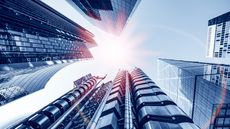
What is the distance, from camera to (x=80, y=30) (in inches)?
4291

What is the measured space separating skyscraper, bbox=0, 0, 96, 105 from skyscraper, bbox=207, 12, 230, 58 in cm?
7396

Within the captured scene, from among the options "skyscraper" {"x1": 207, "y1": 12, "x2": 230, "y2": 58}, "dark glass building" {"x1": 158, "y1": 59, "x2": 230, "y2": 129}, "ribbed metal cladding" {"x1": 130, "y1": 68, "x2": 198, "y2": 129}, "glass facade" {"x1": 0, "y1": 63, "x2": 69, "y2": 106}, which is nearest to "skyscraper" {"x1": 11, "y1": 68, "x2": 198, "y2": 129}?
"ribbed metal cladding" {"x1": 130, "y1": 68, "x2": 198, "y2": 129}

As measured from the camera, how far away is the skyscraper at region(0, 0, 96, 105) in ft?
125

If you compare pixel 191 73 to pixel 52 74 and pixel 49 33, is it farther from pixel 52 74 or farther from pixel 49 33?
pixel 52 74

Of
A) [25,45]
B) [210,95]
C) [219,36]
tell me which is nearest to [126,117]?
[25,45]

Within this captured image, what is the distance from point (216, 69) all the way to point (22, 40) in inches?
2142

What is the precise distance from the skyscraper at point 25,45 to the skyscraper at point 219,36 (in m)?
74.0

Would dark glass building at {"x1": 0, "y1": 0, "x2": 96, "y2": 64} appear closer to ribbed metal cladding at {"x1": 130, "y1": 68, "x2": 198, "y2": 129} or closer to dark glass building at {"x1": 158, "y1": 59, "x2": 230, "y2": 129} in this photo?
ribbed metal cladding at {"x1": 130, "y1": 68, "x2": 198, "y2": 129}

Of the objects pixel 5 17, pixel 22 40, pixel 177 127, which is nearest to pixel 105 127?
pixel 177 127

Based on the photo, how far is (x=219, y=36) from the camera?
104 meters

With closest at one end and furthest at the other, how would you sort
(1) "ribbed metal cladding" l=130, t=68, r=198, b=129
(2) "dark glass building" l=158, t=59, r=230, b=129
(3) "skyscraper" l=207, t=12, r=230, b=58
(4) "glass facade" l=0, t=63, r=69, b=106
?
1. (1) "ribbed metal cladding" l=130, t=68, r=198, b=129
2. (2) "dark glass building" l=158, t=59, r=230, b=129
3. (4) "glass facade" l=0, t=63, r=69, b=106
4. (3) "skyscraper" l=207, t=12, r=230, b=58

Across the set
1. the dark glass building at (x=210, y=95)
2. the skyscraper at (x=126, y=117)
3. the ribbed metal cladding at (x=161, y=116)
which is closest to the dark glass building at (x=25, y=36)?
the skyscraper at (x=126, y=117)

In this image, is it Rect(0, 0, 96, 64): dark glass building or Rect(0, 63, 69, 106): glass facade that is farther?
Rect(0, 63, 69, 106): glass facade

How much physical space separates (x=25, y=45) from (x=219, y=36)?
97.2m
